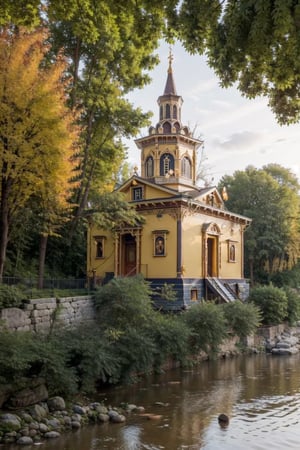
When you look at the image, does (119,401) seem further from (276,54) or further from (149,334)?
(276,54)

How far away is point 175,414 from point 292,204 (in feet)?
99.4

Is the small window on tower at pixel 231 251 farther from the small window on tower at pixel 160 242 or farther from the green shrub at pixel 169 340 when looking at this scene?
the green shrub at pixel 169 340

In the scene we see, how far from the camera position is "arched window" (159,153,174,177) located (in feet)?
93.1

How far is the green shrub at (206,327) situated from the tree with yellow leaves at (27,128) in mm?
7554

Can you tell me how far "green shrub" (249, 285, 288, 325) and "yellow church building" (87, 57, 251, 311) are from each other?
1568mm

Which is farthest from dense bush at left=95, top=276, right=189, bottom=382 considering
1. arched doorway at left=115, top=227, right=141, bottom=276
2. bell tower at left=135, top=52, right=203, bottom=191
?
bell tower at left=135, top=52, right=203, bottom=191

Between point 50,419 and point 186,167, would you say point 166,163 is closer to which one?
point 186,167

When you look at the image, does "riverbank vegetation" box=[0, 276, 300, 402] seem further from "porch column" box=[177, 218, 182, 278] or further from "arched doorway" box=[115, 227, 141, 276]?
"arched doorway" box=[115, 227, 141, 276]

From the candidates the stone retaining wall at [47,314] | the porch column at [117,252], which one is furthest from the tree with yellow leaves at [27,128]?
the porch column at [117,252]

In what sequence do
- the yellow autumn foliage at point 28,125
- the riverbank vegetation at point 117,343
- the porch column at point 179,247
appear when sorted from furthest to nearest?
the porch column at point 179,247 → the yellow autumn foliage at point 28,125 → the riverbank vegetation at point 117,343

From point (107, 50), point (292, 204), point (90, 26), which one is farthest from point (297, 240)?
point (90, 26)

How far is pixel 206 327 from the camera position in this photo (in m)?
18.4

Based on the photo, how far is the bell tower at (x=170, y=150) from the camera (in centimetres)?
2817

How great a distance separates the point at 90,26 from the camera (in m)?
8.12
